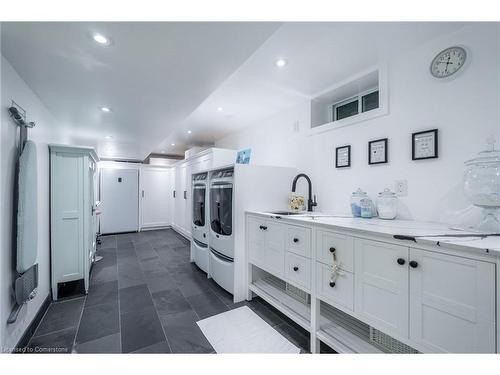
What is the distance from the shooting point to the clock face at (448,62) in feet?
4.95

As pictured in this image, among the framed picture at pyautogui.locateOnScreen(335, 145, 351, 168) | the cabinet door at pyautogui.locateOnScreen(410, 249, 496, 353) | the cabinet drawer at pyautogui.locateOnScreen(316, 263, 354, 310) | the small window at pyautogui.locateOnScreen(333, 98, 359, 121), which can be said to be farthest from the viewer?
the small window at pyautogui.locateOnScreen(333, 98, 359, 121)

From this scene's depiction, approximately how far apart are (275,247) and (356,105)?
1.87 meters

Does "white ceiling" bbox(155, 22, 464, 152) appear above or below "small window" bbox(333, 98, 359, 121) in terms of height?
above

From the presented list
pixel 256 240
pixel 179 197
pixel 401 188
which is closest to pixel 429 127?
pixel 401 188

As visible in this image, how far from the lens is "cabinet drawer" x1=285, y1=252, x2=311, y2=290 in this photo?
1649 millimetres

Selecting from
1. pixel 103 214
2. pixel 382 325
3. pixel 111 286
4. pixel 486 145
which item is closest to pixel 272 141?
pixel 486 145

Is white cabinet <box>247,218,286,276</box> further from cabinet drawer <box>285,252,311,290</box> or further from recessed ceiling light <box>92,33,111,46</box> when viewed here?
recessed ceiling light <box>92,33,111,46</box>

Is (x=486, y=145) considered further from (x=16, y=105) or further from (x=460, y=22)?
(x=16, y=105)

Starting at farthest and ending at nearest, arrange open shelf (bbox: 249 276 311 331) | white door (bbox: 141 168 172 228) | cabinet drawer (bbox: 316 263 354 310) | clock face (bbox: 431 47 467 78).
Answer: white door (bbox: 141 168 172 228)
open shelf (bbox: 249 276 311 331)
clock face (bbox: 431 47 467 78)
cabinet drawer (bbox: 316 263 354 310)

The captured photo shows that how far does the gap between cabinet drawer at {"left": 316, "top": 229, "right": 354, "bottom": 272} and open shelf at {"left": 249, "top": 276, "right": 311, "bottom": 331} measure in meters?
0.58

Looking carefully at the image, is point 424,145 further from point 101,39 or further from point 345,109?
→ point 101,39

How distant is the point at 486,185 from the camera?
1.26m

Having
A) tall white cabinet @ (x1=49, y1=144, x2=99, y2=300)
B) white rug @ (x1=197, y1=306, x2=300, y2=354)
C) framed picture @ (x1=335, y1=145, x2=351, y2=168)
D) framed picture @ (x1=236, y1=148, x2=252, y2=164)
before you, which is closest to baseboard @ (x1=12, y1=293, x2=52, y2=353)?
tall white cabinet @ (x1=49, y1=144, x2=99, y2=300)

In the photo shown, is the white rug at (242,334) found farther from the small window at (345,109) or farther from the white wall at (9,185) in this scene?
the small window at (345,109)
